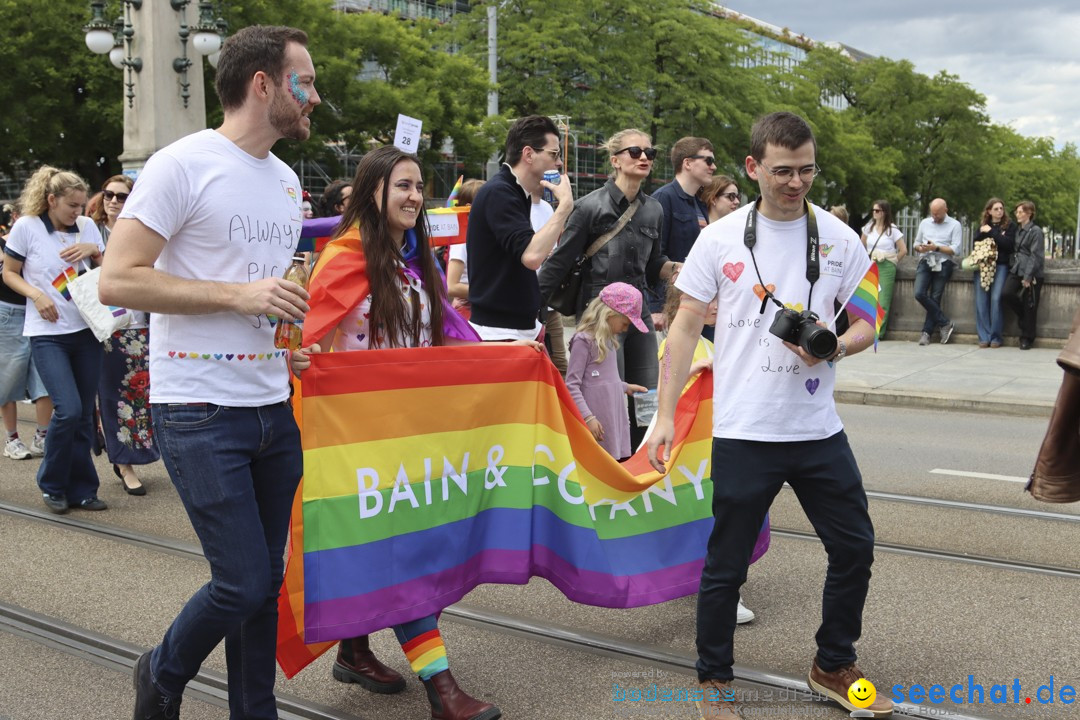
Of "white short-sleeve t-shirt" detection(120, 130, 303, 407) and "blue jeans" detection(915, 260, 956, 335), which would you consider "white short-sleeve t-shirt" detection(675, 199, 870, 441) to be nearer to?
"white short-sleeve t-shirt" detection(120, 130, 303, 407)

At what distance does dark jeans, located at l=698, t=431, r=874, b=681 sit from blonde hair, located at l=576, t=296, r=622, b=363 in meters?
1.70

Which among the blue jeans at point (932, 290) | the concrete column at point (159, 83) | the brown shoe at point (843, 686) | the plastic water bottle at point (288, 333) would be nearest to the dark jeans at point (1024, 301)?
the blue jeans at point (932, 290)

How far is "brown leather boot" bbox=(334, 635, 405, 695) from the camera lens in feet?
13.5

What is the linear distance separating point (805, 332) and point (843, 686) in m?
1.22

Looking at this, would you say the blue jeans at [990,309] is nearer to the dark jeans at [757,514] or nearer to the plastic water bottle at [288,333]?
the dark jeans at [757,514]

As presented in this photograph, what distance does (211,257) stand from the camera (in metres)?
3.15

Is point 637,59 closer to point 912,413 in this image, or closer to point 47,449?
point 912,413

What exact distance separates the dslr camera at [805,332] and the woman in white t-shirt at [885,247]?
1299 centimetres

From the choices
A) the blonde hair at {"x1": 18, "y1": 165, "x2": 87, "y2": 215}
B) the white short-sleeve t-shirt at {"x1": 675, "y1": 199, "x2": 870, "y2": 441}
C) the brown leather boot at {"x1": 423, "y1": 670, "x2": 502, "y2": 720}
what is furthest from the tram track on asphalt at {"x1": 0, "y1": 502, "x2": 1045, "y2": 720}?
the blonde hair at {"x1": 18, "y1": 165, "x2": 87, "y2": 215}

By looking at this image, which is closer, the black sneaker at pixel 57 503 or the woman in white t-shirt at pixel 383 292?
the woman in white t-shirt at pixel 383 292

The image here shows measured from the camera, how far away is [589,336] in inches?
214

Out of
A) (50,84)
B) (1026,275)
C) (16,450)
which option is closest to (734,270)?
(16,450)

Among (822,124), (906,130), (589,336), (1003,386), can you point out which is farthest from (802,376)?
(906,130)

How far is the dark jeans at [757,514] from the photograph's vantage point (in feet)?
12.0
